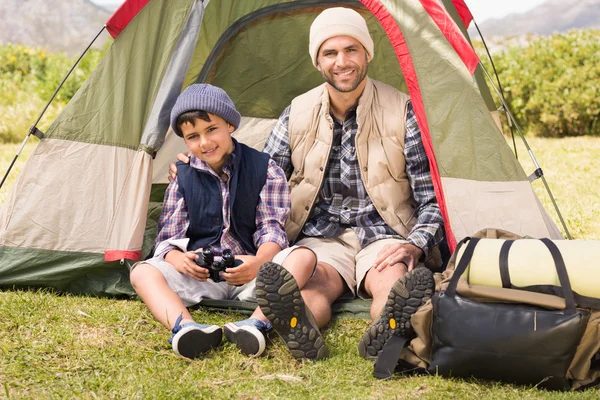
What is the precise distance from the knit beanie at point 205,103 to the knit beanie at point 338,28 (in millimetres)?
498

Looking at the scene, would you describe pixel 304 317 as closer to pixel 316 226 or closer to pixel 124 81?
pixel 316 226

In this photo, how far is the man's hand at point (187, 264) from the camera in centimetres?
308

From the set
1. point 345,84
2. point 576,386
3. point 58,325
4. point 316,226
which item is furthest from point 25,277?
point 576,386

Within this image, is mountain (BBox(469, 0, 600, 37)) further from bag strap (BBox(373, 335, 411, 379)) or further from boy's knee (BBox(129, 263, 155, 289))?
bag strap (BBox(373, 335, 411, 379))

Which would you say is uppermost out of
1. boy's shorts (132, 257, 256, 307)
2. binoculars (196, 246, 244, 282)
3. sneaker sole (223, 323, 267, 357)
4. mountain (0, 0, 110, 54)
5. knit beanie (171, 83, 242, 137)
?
mountain (0, 0, 110, 54)

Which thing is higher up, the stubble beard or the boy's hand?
the stubble beard

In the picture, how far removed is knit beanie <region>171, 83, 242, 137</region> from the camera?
322cm

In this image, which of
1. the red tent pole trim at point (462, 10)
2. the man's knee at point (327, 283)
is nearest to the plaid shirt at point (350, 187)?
the man's knee at point (327, 283)

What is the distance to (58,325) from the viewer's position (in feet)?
10.3

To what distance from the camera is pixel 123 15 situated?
3.58 metres

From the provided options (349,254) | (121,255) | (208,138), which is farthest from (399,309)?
(121,255)

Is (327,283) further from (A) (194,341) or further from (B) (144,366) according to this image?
(B) (144,366)

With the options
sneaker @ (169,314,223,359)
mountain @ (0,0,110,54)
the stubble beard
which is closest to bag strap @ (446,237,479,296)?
sneaker @ (169,314,223,359)

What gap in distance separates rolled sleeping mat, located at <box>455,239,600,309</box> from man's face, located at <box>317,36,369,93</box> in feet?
3.46
